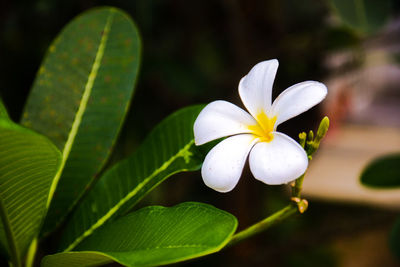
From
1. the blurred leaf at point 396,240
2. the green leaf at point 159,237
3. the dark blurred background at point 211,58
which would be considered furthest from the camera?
the dark blurred background at point 211,58

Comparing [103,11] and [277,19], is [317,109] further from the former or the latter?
[103,11]

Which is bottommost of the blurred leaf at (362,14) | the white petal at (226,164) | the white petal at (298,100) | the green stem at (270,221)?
the green stem at (270,221)

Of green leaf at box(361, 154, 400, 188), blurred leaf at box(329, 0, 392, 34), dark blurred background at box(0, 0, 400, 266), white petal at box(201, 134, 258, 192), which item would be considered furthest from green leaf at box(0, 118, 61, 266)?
dark blurred background at box(0, 0, 400, 266)

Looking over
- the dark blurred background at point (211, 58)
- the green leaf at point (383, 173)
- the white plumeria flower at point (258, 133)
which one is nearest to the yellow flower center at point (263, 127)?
the white plumeria flower at point (258, 133)

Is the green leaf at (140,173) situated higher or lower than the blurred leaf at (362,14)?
lower

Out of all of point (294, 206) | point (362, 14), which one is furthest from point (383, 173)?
point (294, 206)

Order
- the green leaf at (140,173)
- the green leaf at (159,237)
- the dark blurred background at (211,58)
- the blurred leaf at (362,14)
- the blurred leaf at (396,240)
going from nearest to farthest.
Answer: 1. the green leaf at (159,237)
2. the green leaf at (140,173)
3. the blurred leaf at (396,240)
4. the blurred leaf at (362,14)
5. the dark blurred background at (211,58)

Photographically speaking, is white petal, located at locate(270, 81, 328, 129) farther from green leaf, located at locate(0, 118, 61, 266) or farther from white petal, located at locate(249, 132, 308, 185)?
green leaf, located at locate(0, 118, 61, 266)

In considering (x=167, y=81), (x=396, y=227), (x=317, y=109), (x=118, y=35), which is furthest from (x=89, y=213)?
(x=317, y=109)

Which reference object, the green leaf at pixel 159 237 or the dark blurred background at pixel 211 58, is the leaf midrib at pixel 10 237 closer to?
the green leaf at pixel 159 237
